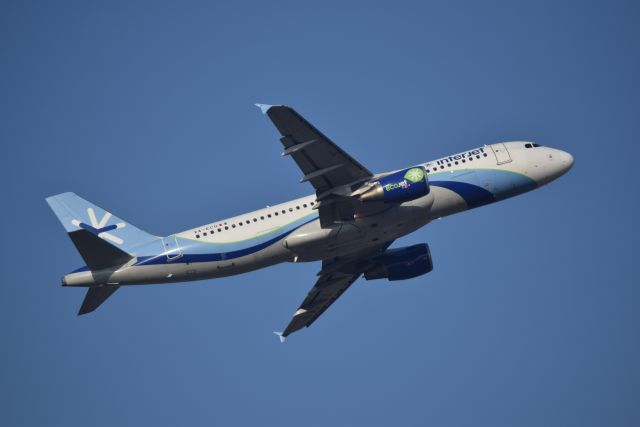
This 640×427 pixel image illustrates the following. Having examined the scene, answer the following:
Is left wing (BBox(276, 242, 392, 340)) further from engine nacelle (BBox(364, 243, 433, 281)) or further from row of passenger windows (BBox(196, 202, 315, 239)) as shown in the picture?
row of passenger windows (BBox(196, 202, 315, 239))

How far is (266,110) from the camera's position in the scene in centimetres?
5169

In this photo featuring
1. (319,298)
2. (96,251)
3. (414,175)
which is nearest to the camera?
(414,175)

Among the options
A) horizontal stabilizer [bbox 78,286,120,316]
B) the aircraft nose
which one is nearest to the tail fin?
horizontal stabilizer [bbox 78,286,120,316]

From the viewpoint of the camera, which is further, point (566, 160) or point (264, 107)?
point (566, 160)

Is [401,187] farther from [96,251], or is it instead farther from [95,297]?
[95,297]

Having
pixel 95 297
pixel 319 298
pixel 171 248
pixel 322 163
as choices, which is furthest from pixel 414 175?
pixel 95 297

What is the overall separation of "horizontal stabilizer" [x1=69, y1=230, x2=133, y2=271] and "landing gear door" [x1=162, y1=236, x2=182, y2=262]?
2399 mm

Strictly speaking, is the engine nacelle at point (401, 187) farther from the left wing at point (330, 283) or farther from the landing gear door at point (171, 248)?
the landing gear door at point (171, 248)

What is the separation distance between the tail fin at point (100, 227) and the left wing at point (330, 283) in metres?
13.8

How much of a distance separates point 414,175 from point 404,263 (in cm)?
1155

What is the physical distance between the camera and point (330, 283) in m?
67.9

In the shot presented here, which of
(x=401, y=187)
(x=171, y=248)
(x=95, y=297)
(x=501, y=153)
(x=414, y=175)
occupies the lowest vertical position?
(x=95, y=297)

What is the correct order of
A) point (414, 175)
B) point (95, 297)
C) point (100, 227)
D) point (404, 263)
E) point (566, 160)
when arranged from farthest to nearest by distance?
point (404, 263) → point (566, 160) → point (100, 227) → point (95, 297) → point (414, 175)

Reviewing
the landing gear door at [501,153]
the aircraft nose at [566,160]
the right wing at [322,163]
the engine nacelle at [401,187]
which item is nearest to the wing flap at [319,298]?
the right wing at [322,163]
